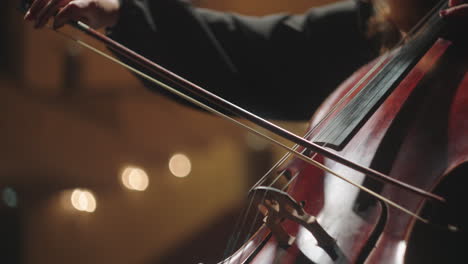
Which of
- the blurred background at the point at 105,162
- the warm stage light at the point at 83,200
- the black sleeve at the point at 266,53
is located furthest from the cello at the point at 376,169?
the warm stage light at the point at 83,200

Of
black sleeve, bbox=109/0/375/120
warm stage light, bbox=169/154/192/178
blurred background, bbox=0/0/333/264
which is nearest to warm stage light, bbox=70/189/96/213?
blurred background, bbox=0/0/333/264

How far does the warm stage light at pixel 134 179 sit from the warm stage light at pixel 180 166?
0.33ft

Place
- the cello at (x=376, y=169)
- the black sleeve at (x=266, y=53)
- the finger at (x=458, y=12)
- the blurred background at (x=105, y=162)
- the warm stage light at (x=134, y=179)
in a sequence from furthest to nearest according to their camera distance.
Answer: the warm stage light at (x=134, y=179), the blurred background at (x=105, y=162), the black sleeve at (x=266, y=53), the finger at (x=458, y=12), the cello at (x=376, y=169)

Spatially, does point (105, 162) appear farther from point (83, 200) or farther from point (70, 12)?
point (70, 12)

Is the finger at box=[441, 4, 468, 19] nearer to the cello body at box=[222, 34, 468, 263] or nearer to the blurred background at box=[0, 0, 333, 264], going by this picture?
the cello body at box=[222, 34, 468, 263]

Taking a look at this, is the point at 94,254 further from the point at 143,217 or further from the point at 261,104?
the point at 261,104

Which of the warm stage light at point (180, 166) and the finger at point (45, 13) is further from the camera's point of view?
the warm stage light at point (180, 166)

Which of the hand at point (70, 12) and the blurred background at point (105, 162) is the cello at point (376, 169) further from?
the blurred background at point (105, 162)

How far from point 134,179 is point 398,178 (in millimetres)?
1209

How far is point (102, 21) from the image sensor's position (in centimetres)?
52

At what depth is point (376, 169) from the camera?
40cm

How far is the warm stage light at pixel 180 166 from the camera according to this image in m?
1.57

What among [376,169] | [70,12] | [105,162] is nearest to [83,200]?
[105,162]

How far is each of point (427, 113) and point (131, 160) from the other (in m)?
1.19
